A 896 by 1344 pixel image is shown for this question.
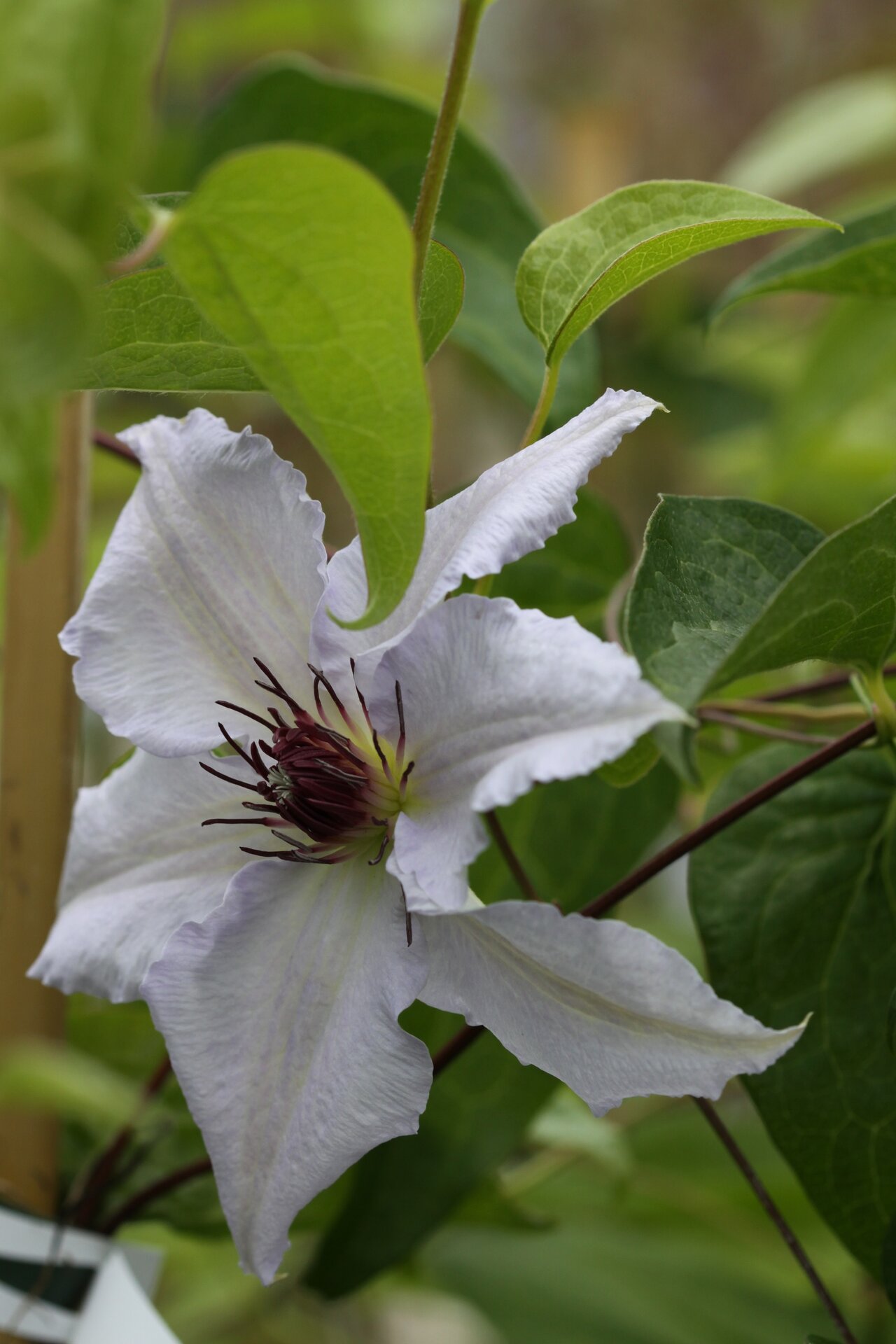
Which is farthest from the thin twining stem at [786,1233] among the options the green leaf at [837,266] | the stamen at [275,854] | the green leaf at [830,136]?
the green leaf at [830,136]

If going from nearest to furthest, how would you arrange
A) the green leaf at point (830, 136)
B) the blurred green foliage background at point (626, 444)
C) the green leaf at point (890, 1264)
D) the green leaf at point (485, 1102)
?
the green leaf at point (890, 1264) < the green leaf at point (485, 1102) < the blurred green foliage background at point (626, 444) < the green leaf at point (830, 136)

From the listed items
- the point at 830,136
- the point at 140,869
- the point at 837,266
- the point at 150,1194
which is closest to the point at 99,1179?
the point at 150,1194

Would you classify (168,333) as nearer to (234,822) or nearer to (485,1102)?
(234,822)

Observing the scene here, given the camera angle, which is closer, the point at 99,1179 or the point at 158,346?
the point at 158,346

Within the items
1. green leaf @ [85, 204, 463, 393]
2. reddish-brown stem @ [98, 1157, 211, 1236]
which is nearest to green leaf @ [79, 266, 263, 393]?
green leaf @ [85, 204, 463, 393]

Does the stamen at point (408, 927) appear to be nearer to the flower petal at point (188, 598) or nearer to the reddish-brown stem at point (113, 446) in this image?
the flower petal at point (188, 598)

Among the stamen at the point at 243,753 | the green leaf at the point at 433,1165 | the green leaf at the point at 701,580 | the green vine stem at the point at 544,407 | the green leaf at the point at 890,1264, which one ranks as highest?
the green vine stem at the point at 544,407

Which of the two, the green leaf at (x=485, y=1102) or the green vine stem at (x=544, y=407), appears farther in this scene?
the green leaf at (x=485, y=1102)
